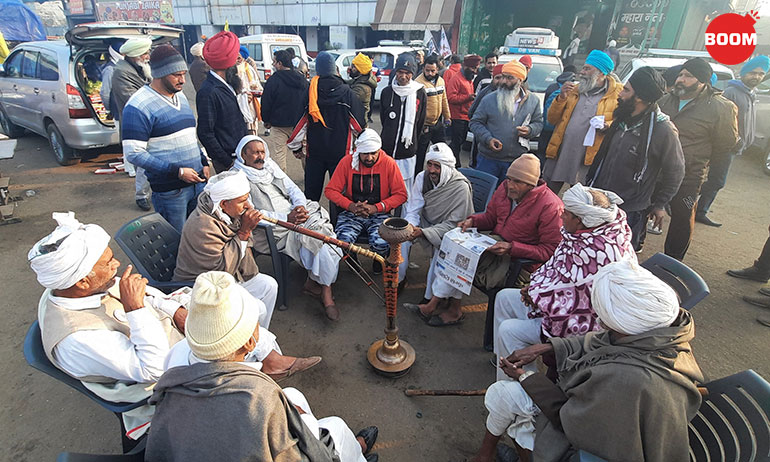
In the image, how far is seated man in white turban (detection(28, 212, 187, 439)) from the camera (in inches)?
64.9

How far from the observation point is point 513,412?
197 cm

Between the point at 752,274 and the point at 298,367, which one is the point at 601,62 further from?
the point at 298,367

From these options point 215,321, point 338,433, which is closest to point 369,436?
point 338,433

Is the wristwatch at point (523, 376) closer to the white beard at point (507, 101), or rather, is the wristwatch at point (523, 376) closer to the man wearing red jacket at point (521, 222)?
the man wearing red jacket at point (521, 222)

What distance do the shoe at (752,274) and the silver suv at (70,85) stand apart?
8530 mm

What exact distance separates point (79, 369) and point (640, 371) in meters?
2.23

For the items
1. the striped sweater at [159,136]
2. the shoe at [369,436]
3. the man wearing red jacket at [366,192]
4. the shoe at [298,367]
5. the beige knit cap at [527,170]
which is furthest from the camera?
the man wearing red jacket at [366,192]

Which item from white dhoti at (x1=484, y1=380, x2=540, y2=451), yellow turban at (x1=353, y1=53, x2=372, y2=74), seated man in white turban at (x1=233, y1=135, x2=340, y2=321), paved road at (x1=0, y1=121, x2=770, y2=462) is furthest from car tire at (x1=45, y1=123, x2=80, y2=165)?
white dhoti at (x1=484, y1=380, x2=540, y2=451)

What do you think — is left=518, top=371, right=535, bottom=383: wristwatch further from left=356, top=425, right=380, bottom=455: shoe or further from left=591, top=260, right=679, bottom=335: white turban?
left=356, top=425, right=380, bottom=455: shoe

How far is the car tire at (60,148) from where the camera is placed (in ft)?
22.0

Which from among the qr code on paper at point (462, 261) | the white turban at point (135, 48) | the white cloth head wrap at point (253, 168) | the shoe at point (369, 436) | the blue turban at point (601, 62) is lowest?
the shoe at point (369, 436)

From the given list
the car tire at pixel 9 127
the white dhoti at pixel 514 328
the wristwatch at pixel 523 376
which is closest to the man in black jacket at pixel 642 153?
the white dhoti at pixel 514 328

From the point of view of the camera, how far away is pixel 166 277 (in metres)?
2.87

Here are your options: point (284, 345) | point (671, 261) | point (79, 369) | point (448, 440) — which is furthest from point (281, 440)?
point (671, 261)
